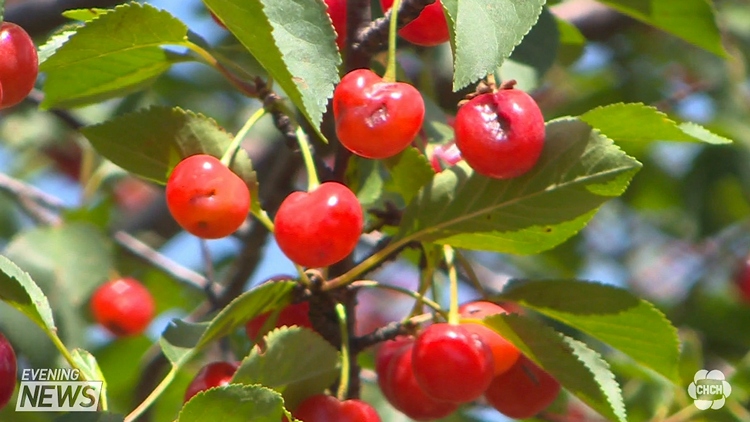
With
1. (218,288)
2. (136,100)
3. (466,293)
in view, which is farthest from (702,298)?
(136,100)

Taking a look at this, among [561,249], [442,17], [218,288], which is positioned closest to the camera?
[442,17]

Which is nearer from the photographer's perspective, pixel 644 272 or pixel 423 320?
pixel 423 320

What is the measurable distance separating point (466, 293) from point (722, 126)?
0.93 metres

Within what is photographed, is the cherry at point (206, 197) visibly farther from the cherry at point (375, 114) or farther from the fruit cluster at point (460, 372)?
the fruit cluster at point (460, 372)

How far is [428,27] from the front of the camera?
4.66ft

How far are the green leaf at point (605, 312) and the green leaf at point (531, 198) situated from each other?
96 millimetres

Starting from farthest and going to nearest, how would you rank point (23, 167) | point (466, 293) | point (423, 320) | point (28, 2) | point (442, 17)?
point (23, 167)
point (466, 293)
point (28, 2)
point (423, 320)
point (442, 17)

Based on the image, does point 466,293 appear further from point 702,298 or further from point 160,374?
point 160,374

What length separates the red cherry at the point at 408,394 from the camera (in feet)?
4.80

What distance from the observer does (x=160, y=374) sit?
2.35 meters

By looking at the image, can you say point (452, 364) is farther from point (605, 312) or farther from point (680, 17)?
point (680, 17)

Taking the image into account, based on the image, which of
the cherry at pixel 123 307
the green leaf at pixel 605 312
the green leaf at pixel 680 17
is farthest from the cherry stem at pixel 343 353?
the cherry at pixel 123 307

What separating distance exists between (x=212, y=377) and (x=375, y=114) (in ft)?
1.39

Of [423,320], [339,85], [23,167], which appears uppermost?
[339,85]
